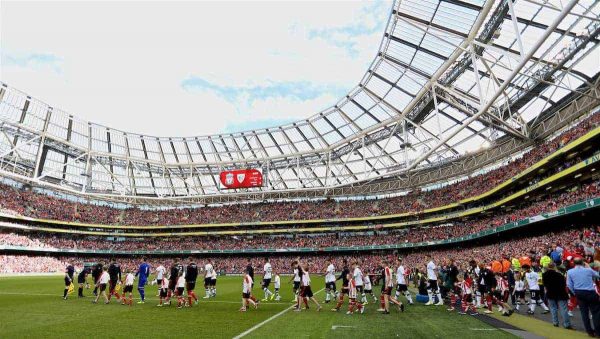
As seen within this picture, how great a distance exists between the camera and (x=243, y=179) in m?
50.6

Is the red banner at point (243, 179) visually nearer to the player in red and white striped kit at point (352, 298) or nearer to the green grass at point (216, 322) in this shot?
the green grass at point (216, 322)

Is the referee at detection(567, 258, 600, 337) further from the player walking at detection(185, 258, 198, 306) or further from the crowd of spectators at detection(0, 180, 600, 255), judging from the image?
the crowd of spectators at detection(0, 180, 600, 255)

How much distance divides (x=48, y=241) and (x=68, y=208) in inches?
277

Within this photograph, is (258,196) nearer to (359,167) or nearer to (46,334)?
(359,167)

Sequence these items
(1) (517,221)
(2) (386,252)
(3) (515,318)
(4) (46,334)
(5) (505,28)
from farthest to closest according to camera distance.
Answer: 1. (2) (386,252)
2. (1) (517,221)
3. (5) (505,28)
4. (3) (515,318)
5. (4) (46,334)

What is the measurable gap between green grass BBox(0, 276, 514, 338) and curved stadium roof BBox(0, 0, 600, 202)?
521 inches

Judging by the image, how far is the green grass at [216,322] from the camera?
948 cm

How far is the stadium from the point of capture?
41.8 feet

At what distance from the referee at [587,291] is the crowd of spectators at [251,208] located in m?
32.6

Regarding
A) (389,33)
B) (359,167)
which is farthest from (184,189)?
(389,33)

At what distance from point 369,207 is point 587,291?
168ft

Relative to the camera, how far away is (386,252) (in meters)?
55.8

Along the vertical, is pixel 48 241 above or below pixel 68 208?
below

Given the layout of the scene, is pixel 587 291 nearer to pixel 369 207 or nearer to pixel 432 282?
pixel 432 282
